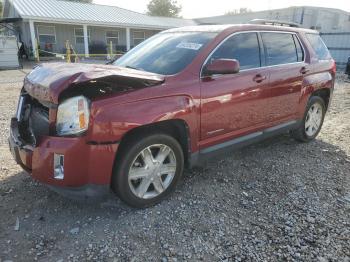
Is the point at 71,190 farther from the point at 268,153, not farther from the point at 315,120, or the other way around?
the point at 315,120

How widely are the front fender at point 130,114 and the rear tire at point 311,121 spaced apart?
272 cm

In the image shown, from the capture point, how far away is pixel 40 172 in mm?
2820

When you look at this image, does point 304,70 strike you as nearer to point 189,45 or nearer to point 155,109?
point 189,45

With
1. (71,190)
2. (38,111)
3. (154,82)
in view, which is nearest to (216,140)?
(154,82)

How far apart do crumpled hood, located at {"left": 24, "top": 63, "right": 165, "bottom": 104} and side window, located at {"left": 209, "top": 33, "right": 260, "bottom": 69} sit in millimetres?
946

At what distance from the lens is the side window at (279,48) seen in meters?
4.28

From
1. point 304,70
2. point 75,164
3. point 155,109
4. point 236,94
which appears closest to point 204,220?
point 155,109

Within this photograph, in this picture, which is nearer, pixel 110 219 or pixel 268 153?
pixel 110 219

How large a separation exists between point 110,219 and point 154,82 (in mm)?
1406

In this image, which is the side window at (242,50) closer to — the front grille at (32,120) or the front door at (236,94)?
the front door at (236,94)

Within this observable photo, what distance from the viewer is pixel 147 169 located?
125 inches

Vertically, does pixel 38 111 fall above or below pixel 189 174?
above

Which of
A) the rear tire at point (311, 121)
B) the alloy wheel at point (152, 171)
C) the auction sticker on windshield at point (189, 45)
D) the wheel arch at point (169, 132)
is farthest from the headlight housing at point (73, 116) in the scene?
the rear tire at point (311, 121)

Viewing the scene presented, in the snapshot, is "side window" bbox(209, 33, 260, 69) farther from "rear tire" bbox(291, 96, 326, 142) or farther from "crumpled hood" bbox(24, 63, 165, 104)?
"rear tire" bbox(291, 96, 326, 142)
